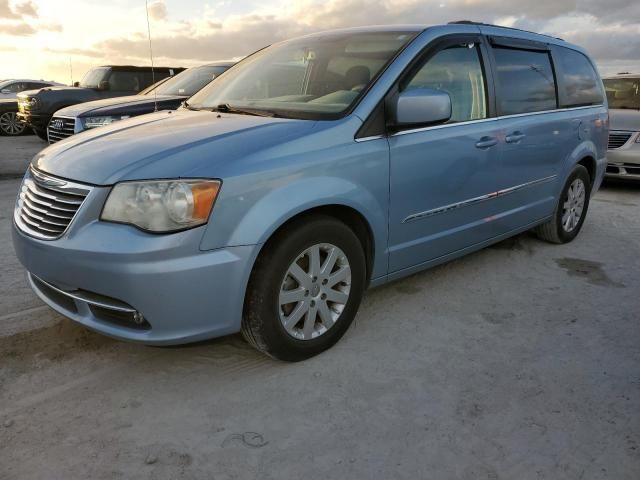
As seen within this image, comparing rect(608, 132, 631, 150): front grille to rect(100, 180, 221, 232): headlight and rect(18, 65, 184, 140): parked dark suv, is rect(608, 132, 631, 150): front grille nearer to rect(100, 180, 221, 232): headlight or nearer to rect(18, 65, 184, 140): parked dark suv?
rect(100, 180, 221, 232): headlight

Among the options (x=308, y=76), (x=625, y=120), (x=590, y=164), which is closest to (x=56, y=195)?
(x=308, y=76)

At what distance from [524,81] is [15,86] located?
15.9 meters

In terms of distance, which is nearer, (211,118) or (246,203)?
(246,203)

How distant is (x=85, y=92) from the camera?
1170 cm

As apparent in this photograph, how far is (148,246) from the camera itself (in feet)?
7.47

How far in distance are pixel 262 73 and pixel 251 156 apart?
1411 mm

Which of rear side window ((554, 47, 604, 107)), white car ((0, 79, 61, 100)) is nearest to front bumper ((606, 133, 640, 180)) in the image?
rear side window ((554, 47, 604, 107))

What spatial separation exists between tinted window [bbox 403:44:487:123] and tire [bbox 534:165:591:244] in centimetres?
156

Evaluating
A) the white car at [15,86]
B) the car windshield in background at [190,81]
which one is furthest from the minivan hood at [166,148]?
the white car at [15,86]

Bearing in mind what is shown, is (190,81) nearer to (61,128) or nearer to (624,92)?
(61,128)

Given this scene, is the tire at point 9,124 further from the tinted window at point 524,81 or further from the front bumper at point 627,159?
the tinted window at point 524,81

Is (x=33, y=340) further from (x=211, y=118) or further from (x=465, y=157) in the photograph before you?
(x=465, y=157)

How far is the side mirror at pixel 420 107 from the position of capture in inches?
114

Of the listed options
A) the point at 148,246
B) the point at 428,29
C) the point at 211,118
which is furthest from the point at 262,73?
the point at 148,246
